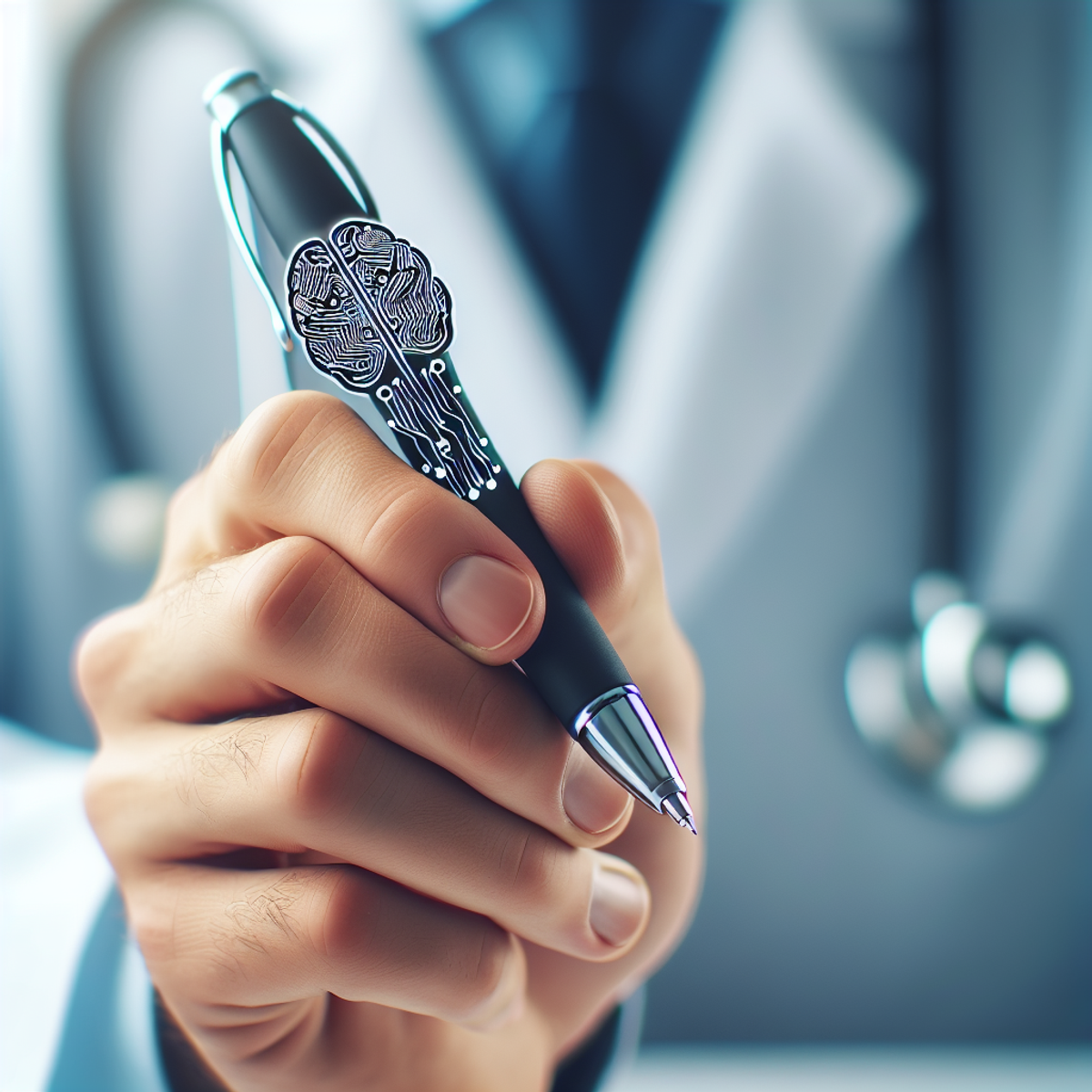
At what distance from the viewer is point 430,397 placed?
0.17 meters

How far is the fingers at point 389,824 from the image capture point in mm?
177

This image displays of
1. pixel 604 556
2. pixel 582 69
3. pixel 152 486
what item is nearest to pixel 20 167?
pixel 152 486

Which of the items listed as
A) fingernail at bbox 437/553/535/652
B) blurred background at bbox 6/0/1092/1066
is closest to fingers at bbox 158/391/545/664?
fingernail at bbox 437/553/535/652

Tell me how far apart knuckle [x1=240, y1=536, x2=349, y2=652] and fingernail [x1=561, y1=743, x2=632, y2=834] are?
6 centimetres

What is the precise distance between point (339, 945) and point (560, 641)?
0.09 meters

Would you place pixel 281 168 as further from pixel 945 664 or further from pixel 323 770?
pixel 945 664

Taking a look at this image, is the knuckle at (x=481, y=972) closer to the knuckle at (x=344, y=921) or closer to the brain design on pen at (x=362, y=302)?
the knuckle at (x=344, y=921)

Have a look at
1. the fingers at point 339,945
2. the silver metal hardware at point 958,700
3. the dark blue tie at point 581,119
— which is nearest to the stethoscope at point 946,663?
the silver metal hardware at point 958,700

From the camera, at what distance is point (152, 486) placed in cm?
44

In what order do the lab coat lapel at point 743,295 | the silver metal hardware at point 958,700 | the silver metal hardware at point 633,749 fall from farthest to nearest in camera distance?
the lab coat lapel at point 743,295
the silver metal hardware at point 958,700
the silver metal hardware at point 633,749

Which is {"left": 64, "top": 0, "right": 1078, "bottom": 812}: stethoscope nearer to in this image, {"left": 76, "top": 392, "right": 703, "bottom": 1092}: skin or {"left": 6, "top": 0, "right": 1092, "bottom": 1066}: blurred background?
{"left": 6, "top": 0, "right": 1092, "bottom": 1066}: blurred background

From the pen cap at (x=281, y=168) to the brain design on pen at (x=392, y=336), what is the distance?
2 centimetres

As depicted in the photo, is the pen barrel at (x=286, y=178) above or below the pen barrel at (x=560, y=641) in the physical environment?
above

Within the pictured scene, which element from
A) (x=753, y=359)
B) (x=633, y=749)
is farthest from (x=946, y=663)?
(x=633, y=749)
